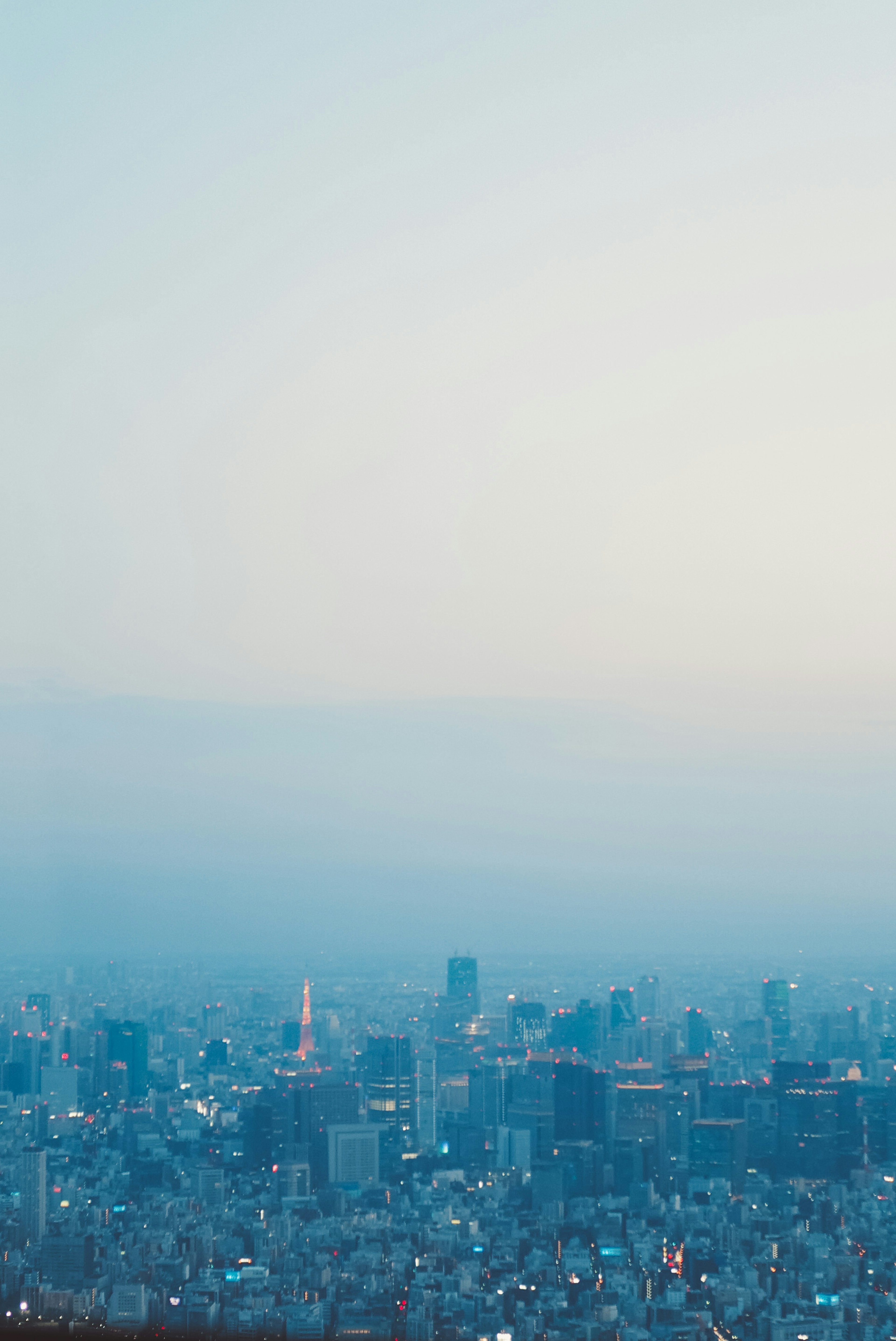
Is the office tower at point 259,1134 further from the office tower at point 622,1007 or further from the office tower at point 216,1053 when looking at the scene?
the office tower at point 622,1007

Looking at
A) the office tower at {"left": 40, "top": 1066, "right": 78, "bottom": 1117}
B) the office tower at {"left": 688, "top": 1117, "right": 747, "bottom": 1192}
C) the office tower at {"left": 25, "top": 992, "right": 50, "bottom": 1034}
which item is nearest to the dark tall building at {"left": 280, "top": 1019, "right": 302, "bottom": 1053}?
the office tower at {"left": 40, "top": 1066, "right": 78, "bottom": 1117}

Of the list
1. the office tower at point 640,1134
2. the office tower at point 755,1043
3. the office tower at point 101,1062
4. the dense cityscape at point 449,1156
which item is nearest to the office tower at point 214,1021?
the dense cityscape at point 449,1156

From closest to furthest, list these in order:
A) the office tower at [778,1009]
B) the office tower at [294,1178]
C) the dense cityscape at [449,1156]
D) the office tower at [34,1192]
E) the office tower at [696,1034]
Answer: the dense cityscape at [449,1156]
the office tower at [34,1192]
the office tower at [294,1178]
the office tower at [778,1009]
the office tower at [696,1034]

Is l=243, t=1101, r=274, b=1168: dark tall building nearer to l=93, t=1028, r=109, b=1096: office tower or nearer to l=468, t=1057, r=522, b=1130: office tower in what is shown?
l=93, t=1028, r=109, b=1096: office tower

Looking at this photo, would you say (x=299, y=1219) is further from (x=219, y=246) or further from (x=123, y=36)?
(x=123, y=36)

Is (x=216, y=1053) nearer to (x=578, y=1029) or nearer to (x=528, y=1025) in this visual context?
(x=528, y=1025)

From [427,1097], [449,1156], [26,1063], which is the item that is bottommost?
[449,1156]

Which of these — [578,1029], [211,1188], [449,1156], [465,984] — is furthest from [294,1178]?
[578,1029]
